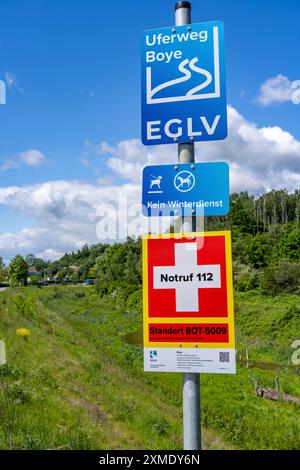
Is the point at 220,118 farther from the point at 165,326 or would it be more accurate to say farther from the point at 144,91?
the point at 165,326

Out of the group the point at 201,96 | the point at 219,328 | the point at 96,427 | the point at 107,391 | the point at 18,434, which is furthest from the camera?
the point at 107,391

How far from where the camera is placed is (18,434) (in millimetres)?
4891

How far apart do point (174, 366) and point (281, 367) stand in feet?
54.5

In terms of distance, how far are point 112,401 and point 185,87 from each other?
24.5 ft

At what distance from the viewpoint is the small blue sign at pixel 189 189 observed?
6.93 ft

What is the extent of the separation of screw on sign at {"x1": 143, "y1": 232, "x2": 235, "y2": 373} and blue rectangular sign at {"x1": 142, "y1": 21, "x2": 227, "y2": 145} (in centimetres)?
63

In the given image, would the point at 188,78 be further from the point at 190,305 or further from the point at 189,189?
the point at 190,305

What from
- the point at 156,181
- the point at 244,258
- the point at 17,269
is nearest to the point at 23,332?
the point at 156,181

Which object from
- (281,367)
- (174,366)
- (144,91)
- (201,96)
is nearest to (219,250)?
(174,366)

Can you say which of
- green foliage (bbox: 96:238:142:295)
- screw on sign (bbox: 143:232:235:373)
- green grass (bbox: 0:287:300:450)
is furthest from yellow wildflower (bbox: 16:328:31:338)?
green foliage (bbox: 96:238:142:295)

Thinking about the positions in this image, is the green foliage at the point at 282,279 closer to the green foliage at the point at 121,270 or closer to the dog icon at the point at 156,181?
the green foliage at the point at 121,270

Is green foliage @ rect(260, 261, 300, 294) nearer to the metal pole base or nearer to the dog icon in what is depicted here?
the metal pole base

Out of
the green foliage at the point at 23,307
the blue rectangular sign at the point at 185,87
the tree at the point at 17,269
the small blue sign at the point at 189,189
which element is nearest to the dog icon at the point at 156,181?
the small blue sign at the point at 189,189

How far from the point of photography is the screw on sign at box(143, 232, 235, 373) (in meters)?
2.03
